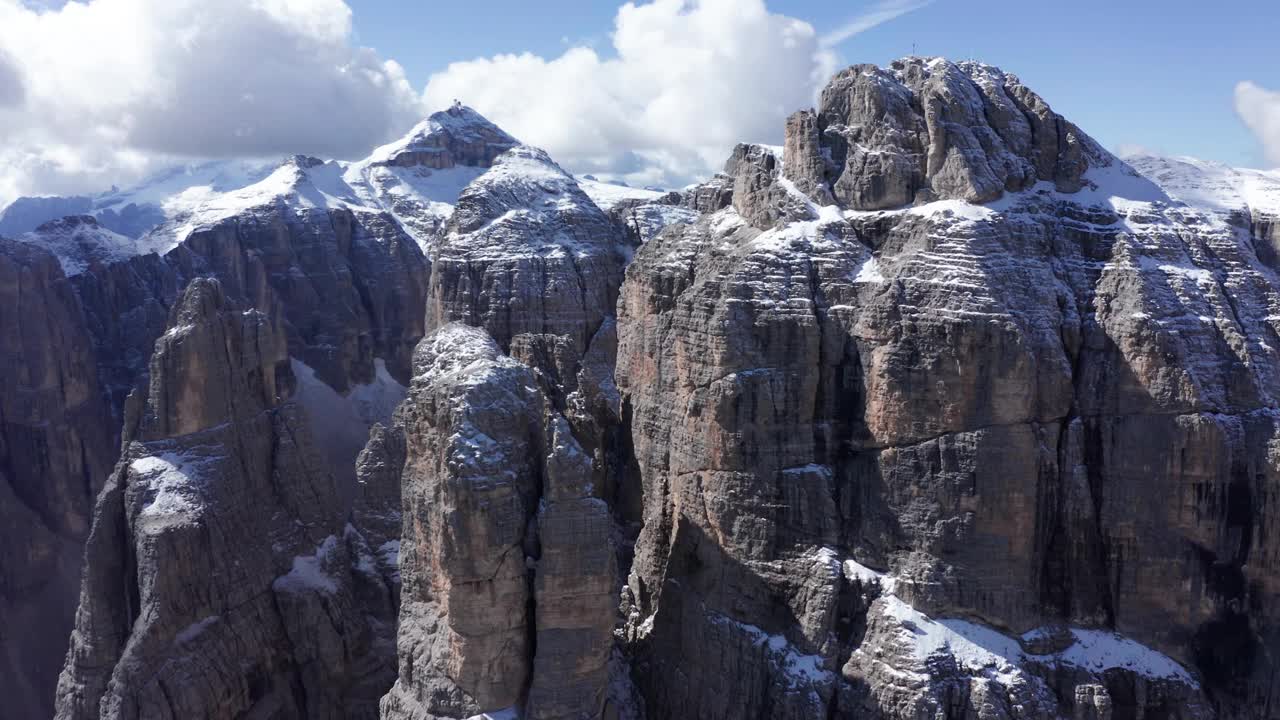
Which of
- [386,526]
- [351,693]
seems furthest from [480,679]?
[386,526]

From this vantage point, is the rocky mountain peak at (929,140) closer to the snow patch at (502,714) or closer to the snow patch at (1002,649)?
the snow patch at (1002,649)

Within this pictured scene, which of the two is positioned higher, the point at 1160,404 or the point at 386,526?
the point at 1160,404

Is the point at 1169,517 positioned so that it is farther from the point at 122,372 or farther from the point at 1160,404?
the point at 122,372

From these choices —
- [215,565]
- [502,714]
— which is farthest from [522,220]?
[502,714]

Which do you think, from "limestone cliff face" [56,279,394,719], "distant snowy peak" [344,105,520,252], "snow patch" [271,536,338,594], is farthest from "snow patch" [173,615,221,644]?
"distant snowy peak" [344,105,520,252]

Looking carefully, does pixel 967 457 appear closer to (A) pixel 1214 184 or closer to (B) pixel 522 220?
(A) pixel 1214 184

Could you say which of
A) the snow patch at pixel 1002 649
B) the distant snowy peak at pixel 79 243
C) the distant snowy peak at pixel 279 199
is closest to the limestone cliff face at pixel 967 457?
the snow patch at pixel 1002 649

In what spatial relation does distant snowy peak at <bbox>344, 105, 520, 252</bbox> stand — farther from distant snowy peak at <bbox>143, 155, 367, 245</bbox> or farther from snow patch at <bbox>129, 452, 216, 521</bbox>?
snow patch at <bbox>129, 452, 216, 521</bbox>
